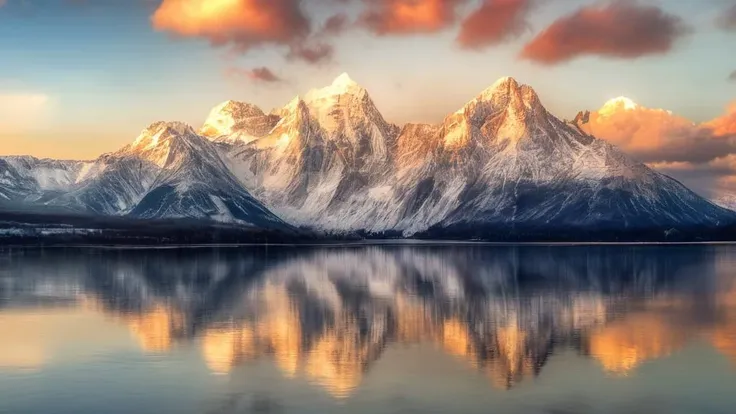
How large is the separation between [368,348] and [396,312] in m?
25.3

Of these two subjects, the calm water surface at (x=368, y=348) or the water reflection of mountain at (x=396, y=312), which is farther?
the water reflection of mountain at (x=396, y=312)

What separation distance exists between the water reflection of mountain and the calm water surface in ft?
0.86

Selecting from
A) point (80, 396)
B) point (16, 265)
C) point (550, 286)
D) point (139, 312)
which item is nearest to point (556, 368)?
point (80, 396)

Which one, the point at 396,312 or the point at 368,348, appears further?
the point at 396,312

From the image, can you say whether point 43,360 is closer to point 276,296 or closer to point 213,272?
point 276,296

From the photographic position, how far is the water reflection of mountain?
216 ft

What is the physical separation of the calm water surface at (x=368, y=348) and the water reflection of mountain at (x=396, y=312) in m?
0.26

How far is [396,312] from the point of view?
93688 mm

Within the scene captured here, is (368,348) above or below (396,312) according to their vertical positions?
below

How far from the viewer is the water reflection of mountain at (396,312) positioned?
6575 centimetres

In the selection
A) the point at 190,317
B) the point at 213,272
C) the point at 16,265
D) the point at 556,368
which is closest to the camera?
the point at 556,368

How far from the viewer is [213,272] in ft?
532

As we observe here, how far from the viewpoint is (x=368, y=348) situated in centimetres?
6856

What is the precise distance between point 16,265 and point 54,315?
336 feet
